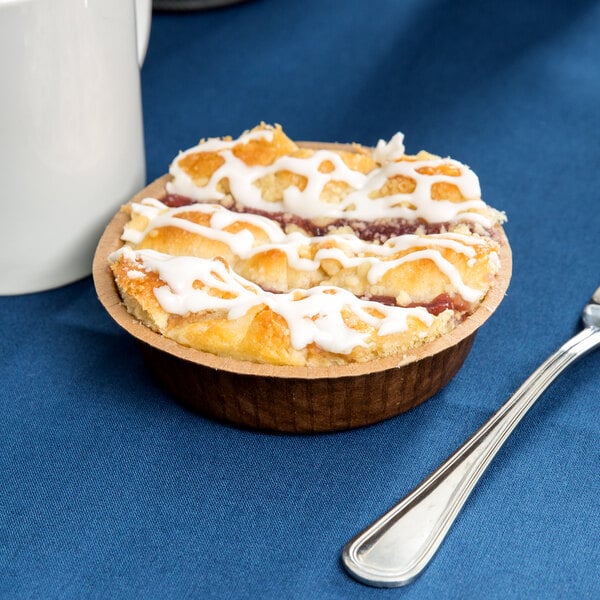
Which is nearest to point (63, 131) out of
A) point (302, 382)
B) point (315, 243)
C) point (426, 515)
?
point (315, 243)

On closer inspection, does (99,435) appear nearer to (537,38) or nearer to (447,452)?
(447,452)

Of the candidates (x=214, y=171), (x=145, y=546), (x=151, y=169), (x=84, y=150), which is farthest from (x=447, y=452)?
(x=151, y=169)

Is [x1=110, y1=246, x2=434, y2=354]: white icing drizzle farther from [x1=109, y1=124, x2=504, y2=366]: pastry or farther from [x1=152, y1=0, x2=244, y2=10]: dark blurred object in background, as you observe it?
[x1=152, y1=0, x2=244, y2=10]: dark blurred object in background

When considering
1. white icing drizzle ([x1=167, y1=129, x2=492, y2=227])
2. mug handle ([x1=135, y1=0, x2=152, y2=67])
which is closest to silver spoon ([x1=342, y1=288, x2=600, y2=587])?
white icing drizzle ([x1=167, y1=129, x2=492, y2=227])

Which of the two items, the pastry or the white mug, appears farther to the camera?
the white mug

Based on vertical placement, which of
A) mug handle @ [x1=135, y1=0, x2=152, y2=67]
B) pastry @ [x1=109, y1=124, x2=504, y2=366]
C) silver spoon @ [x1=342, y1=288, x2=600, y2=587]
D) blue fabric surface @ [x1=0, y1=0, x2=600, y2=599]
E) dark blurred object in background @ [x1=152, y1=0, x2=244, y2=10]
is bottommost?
blue fabric surface @ [x1=0, y1=0, x2=600, y2=599]

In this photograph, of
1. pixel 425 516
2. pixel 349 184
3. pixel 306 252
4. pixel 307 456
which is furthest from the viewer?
pixel 349 184

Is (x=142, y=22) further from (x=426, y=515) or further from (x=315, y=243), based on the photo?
(x=426, y=515)
